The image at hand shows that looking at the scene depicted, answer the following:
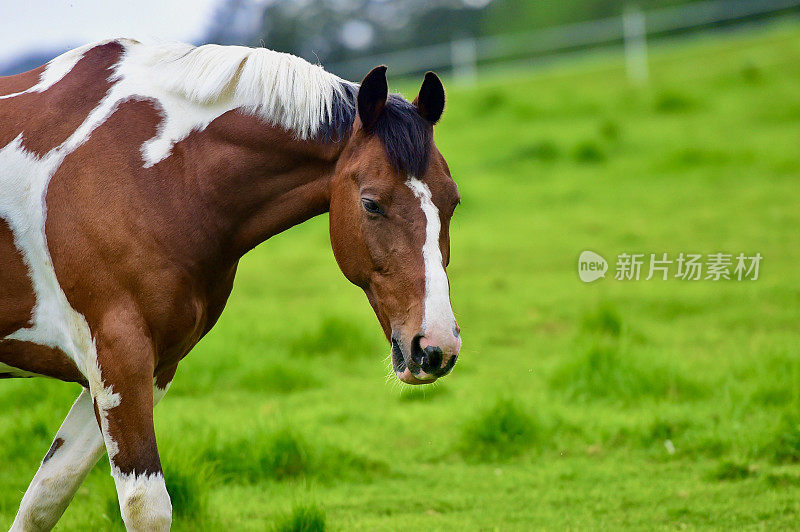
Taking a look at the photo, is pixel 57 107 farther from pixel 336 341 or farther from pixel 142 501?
pixel 336 341

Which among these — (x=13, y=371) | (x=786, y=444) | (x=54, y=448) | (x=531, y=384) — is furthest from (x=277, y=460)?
(x=786, y=444)

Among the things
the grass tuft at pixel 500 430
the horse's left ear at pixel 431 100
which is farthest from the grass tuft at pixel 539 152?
the horse's left ear at pixel 431 100

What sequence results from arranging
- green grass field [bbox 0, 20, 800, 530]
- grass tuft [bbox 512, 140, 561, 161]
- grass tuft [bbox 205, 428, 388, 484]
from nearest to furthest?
green grass field [bbox 0, 20, 800, 530] < grass tuft [bbox 205, 428, 388, 484] < grass tuft [bbox 512, 140, 561, 161]

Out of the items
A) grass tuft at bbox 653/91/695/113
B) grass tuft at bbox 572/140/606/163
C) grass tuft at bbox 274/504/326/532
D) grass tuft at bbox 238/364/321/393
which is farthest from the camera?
grass tuft at bbox 653/91/695/113

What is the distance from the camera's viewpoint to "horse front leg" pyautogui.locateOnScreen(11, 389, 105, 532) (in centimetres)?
341

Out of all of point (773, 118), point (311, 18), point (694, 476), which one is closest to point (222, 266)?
point (694, 476)

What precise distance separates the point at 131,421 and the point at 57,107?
1.17 meters

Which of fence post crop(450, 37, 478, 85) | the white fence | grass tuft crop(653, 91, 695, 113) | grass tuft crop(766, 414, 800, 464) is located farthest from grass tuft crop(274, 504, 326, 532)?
fence post crop(450, 37, 478, 85)

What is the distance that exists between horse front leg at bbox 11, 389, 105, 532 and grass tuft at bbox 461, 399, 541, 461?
2.51 meters

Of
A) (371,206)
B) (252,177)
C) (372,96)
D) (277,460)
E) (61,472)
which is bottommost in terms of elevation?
(277,460)

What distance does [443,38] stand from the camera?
36.7 metres

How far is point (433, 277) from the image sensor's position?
9.75 ft

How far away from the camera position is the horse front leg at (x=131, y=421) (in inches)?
119

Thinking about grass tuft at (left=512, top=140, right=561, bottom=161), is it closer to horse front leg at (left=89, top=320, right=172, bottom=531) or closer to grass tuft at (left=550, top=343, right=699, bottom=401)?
grass tuft at (left=550, top=343, right=699, bottom=401)
